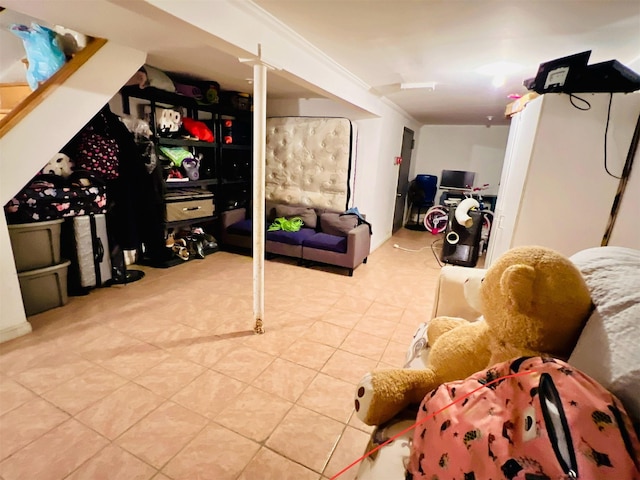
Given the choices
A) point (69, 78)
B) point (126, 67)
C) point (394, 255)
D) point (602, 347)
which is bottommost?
point (394, 255)

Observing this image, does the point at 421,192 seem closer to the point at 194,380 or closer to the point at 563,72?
the point at 563,72

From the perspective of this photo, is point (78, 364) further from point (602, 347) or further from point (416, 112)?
point (416, 112)

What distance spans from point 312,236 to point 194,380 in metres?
2.23

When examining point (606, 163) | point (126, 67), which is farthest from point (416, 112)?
point (126, 67)

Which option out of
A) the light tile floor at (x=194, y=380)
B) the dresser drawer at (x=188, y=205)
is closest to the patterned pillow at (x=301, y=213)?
the dresser drawer at (x=188, y=205)

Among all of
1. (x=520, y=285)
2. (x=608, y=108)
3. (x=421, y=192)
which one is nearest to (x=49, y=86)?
(x=520, y=285)

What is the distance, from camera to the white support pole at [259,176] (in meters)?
1.98

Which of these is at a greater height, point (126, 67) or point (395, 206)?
point (126, 67)

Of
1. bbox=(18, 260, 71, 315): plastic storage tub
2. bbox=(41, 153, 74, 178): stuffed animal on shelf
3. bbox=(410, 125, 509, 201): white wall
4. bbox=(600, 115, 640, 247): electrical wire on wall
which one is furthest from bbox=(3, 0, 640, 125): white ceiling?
bbox=(410, 125, 509, 201): white wall

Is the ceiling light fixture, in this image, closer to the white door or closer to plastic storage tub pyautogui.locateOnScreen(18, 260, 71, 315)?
the white door

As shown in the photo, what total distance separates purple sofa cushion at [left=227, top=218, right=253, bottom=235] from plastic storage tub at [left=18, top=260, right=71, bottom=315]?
72.2 inches

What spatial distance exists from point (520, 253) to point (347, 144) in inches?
130

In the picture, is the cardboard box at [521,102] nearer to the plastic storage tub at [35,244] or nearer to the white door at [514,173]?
the white door at [514,173]

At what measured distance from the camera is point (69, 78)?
225 centimetres
